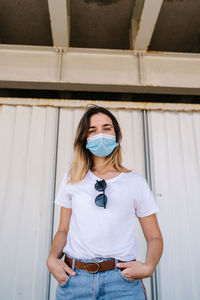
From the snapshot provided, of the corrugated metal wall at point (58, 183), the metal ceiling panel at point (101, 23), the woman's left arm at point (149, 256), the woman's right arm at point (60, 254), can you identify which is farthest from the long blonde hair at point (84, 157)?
the metal ceiling panel at point (101, 23)

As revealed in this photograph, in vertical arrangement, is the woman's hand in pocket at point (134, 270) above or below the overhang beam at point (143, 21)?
below

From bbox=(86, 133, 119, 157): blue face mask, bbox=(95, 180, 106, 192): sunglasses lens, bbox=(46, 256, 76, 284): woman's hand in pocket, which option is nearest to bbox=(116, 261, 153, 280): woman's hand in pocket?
bbox=(46, 256, 76, 284): woman's hand in pocket

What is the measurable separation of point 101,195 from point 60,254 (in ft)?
1.63

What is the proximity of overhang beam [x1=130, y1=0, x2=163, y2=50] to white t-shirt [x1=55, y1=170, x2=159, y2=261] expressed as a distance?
2886mm

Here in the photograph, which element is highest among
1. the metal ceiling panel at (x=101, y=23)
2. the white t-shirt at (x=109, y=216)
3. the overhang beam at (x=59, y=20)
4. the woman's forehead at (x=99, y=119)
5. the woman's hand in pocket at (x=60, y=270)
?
the metal ceiling panel at (x=101, y=23)

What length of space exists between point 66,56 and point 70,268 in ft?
10.7

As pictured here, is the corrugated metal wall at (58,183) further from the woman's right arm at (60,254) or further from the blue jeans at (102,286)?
the blue jeans at (102,286)

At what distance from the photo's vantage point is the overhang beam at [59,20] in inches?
125

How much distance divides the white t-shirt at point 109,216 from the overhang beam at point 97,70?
7.84ft

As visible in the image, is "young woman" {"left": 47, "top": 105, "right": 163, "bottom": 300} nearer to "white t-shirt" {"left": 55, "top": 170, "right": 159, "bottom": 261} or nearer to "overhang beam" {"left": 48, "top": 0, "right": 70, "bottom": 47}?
"white t-shirt" {"left": 55, "top": 170, "right": 159, "bottom": 261}

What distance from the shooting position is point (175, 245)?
270 centimetres

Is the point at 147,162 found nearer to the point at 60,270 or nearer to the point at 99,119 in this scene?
the point at 99,119

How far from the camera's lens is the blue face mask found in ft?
5.17

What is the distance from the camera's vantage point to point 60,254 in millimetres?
1426
